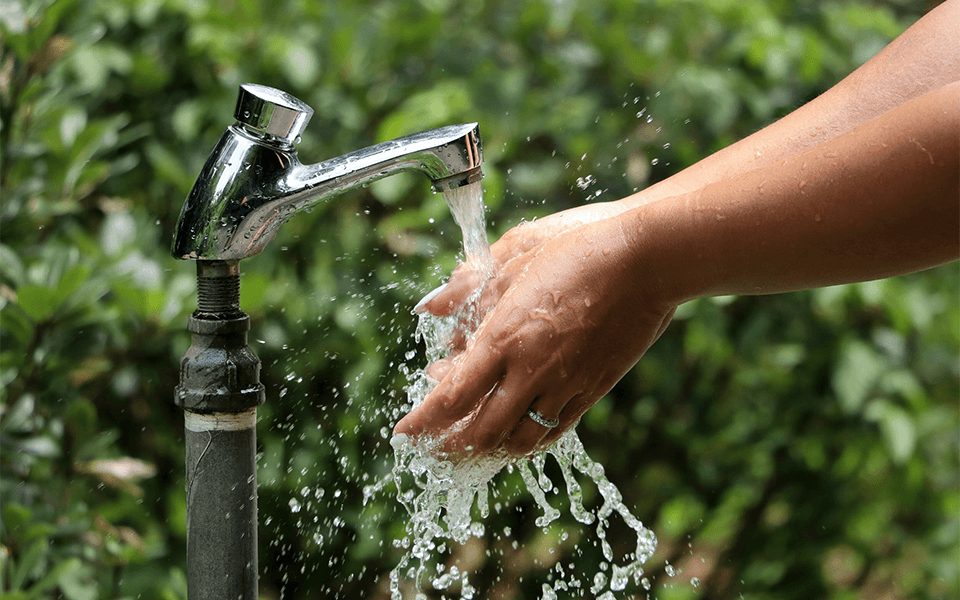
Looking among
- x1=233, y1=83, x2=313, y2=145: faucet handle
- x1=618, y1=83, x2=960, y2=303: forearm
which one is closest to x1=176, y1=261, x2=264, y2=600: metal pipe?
x1=233, y1=83, x2=313, y2=145: faucet handle

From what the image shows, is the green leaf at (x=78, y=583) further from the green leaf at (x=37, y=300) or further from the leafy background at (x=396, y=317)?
the green leaf at (x=37, y=300)

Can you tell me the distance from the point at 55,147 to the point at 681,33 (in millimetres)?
1027

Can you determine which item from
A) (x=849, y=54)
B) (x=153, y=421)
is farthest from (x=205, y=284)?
(x=849, y=54)

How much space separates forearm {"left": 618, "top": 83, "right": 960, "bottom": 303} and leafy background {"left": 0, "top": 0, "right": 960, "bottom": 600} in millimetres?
703

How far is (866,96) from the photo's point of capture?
101 cm

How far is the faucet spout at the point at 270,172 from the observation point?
77 centimetres

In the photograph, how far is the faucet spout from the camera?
772 millimetres

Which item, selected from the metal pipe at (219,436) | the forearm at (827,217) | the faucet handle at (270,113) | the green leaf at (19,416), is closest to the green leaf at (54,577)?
the green leaf at (19,416)

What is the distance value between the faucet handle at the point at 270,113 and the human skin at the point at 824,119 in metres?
0.32

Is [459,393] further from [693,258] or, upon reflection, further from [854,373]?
[854,373]

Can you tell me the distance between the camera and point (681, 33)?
1.59 meters

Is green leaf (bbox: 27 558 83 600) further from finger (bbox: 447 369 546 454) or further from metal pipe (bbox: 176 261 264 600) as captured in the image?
finger (bbox: 447 369 546 454)

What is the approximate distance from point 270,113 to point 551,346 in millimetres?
324

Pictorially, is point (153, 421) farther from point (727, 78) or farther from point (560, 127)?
point (727, 78)
